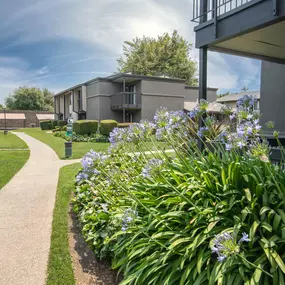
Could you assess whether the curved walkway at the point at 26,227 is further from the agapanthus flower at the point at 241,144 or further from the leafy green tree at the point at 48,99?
the leafy green tree at the point at 48,99

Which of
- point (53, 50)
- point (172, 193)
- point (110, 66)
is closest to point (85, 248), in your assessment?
point (172, 193)

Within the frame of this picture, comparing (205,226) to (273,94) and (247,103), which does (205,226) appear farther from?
(273,94)

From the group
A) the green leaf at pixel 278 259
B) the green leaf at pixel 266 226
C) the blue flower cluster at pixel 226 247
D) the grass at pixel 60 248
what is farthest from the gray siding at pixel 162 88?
the blue flower cluster at pixel 226 247

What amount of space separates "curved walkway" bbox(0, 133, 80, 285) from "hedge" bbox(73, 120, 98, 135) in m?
12.9

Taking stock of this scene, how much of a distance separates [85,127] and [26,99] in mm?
46189

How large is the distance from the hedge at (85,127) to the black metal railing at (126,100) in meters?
3.79

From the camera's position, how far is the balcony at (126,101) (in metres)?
24.2

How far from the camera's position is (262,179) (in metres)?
2.51

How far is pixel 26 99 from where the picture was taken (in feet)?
202

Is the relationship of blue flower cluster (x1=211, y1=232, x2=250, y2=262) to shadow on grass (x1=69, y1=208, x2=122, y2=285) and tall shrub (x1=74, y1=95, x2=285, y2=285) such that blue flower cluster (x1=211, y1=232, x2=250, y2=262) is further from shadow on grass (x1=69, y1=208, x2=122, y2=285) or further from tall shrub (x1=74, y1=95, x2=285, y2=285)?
shadow on grass (x1=69, y1=208, x2=122, y2=285)

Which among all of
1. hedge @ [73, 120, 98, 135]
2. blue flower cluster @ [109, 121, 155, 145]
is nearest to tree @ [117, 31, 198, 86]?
hedge @ [73, 120, 98, 135]

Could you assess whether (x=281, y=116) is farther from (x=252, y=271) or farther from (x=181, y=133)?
(x=252, y=271)

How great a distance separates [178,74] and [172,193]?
3973 cm

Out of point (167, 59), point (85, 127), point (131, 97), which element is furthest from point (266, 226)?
point (167, 59)
